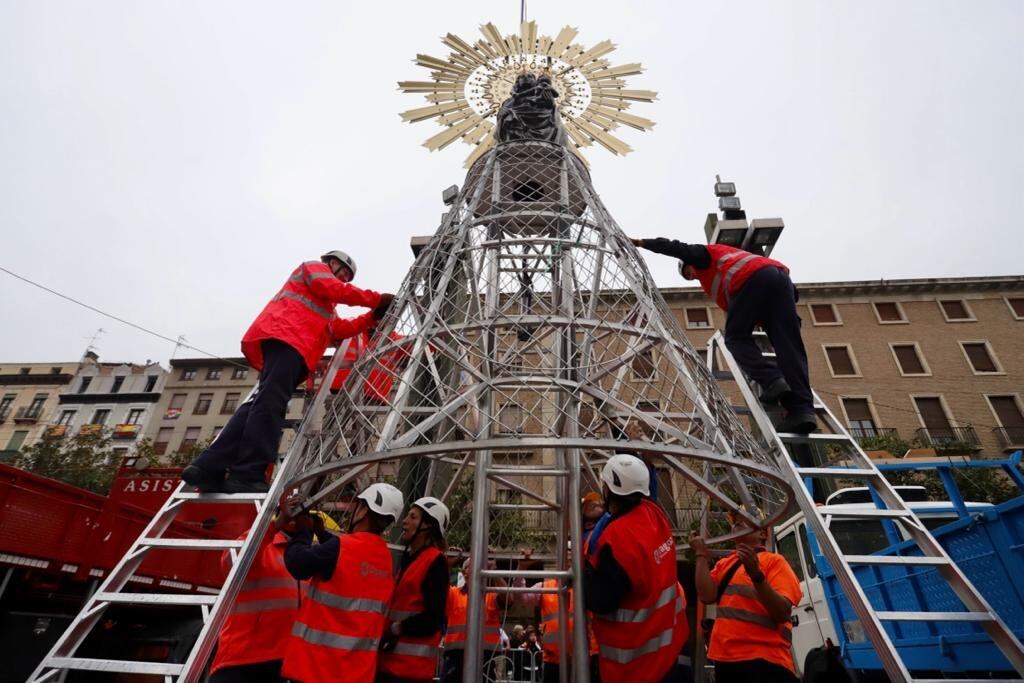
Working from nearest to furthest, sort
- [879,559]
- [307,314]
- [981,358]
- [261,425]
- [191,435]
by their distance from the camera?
[879,559]
[261,425]
[307,314]
[981,358]
[191,435]

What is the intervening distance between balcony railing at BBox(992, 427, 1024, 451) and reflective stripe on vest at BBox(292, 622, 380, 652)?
35818 mm

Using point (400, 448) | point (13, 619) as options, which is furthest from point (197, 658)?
point (13, 619)

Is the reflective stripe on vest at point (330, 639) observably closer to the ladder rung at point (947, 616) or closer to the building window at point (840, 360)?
the ladder rung at point (947, 616)

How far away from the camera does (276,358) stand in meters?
4.77

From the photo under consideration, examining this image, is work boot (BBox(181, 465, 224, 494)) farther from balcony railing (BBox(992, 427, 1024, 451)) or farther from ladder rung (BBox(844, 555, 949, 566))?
balcony railing (BBox(992, 427, 1024, 451))

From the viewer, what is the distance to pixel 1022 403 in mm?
28641

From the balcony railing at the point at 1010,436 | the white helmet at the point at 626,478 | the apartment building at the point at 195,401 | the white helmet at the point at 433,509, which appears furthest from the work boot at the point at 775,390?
the apartment building at the point at 195,401

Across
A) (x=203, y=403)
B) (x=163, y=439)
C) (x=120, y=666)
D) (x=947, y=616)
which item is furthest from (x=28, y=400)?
(x=947, y=616)

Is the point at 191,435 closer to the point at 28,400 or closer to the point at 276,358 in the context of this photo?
the point at 28,400

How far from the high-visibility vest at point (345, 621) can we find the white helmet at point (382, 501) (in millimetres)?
277

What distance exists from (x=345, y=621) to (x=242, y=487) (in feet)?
4.85

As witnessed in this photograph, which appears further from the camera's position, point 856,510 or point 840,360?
point 840,360

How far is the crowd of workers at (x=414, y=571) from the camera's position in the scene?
3398mm

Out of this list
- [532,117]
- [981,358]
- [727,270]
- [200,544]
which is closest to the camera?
[200,544]
